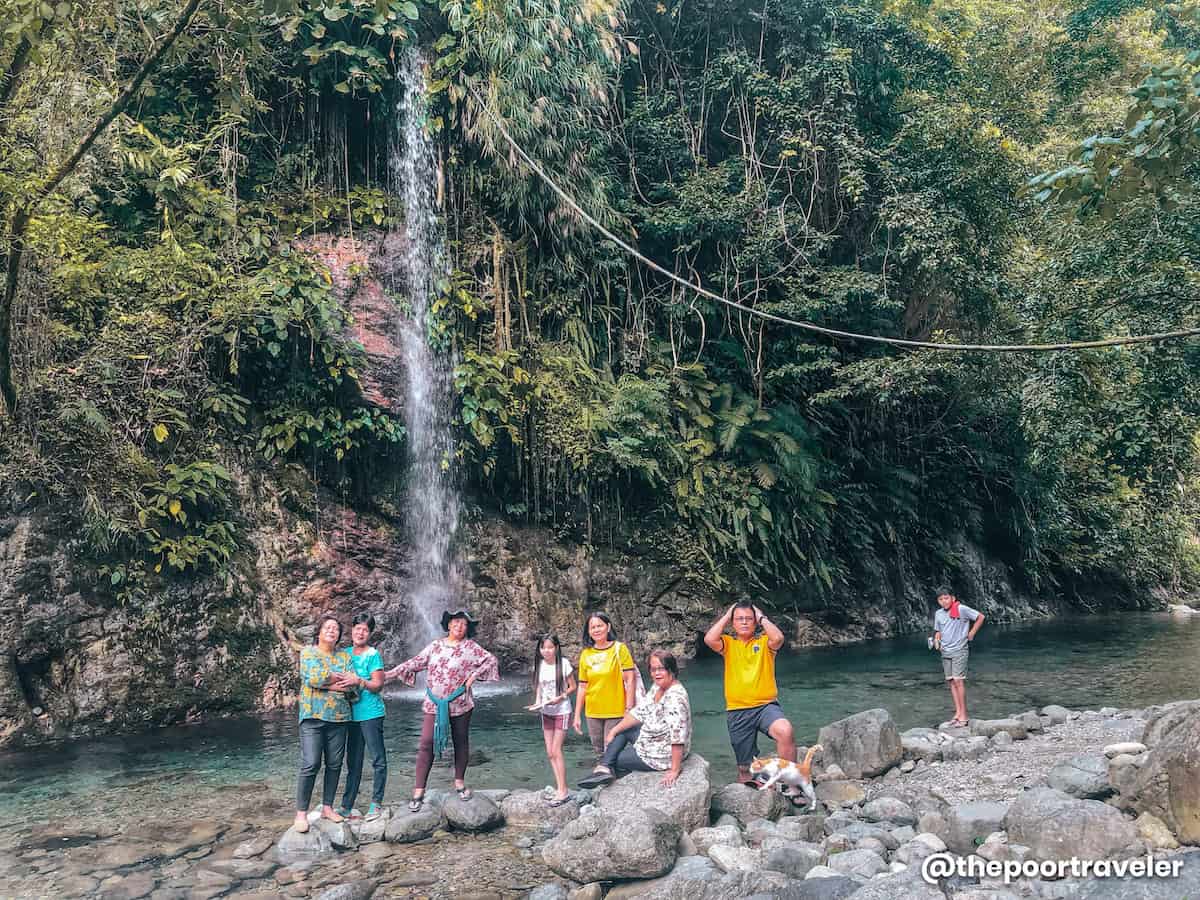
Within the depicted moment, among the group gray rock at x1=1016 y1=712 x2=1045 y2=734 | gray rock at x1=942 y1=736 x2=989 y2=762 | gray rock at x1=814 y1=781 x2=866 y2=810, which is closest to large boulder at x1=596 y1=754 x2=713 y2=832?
gray rock at x1=814 y1=781 x2=866 y2=810

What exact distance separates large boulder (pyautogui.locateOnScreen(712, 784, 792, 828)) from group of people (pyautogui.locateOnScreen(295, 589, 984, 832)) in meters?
0.30

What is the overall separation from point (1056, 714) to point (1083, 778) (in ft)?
11.6

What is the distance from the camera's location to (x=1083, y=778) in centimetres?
518

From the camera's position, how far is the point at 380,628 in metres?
11.7

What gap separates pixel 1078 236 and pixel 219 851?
39.9ft

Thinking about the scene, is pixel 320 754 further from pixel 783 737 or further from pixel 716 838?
pixel 783 737

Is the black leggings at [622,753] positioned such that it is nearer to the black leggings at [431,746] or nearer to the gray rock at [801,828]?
the black leggings at [431,746]

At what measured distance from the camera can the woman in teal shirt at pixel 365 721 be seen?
227 inches

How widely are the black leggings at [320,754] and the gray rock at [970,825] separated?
3682mm

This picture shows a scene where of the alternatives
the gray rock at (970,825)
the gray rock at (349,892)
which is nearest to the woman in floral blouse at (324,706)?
the gray rock at (349,892)

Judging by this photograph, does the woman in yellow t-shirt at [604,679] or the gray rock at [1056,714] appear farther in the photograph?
the gray rock at [1056,714]

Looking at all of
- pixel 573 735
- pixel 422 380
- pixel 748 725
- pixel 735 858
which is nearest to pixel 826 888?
pixel 735 858

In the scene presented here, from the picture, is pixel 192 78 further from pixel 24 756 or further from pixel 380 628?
pixel 24 756

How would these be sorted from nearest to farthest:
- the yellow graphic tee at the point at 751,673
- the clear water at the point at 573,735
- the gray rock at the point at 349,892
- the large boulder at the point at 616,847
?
the gray rock at the point at 349,892
the large boulder at the point at 616,847
the yellow graphic tee at the point at 751,673
the clear water at the point at 573,735
